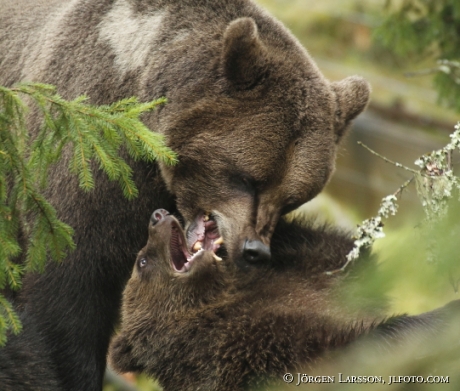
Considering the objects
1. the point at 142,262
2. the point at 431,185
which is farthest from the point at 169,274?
the point at 431,185

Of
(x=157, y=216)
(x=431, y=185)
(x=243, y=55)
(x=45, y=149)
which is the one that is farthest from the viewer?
(x=157, y=216)

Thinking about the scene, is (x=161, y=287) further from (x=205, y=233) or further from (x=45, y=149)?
(x=45, y=149)

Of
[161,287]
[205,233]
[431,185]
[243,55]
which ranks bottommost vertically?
[161,287]

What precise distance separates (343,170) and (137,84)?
8.80 metres

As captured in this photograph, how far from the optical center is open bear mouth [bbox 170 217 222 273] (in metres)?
5.43

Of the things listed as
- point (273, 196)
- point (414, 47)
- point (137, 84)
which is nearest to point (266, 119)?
point (273, 196)

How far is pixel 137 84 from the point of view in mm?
5430

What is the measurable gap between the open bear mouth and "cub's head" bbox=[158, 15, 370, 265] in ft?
0.04

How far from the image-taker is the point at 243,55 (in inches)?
205

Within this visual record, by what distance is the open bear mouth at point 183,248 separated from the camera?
5430 millimetres

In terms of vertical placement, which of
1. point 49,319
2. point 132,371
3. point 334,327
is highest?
point 334,327

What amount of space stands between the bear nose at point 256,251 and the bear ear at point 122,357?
111cm

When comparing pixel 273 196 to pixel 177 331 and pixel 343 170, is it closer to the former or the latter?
pixel 177 331

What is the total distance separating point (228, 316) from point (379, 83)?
34.8ft
